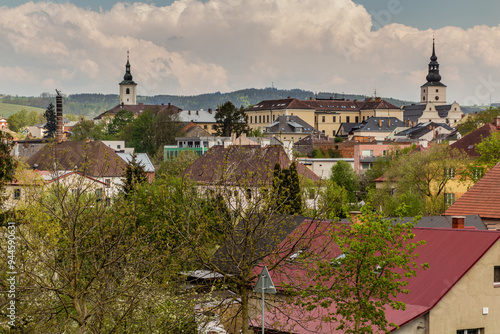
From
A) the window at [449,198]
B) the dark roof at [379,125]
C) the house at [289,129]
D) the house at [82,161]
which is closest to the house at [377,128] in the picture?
the dark roof at [379,125]

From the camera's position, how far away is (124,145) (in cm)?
13100

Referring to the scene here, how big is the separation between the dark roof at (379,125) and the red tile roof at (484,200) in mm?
126737

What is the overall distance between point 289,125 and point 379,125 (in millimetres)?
21366

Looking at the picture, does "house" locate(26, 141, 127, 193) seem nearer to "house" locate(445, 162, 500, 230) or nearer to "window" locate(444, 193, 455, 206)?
"house" locate(445, 162, 500, 230)

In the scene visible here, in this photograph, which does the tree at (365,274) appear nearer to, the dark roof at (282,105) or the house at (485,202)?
the house at (485,202)

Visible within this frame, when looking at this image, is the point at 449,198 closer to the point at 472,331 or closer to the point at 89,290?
the point at 472,331

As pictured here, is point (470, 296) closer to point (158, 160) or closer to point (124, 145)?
point (158, 160)

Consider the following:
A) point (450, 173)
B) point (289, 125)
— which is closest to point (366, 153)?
point (450, 173)

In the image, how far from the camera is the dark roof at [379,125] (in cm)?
16660

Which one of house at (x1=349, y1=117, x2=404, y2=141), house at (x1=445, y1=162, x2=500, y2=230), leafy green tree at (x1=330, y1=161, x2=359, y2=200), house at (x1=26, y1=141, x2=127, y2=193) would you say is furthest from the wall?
house at (x1=349, y1=117, x2=404, y2=141)

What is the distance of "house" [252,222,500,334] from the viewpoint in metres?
21.7

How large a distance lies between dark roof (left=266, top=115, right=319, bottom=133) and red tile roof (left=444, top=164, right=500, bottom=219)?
11435 centimetres

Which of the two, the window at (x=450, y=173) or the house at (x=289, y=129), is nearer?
the window at (x=450, y=173)

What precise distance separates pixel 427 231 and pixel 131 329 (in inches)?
440
